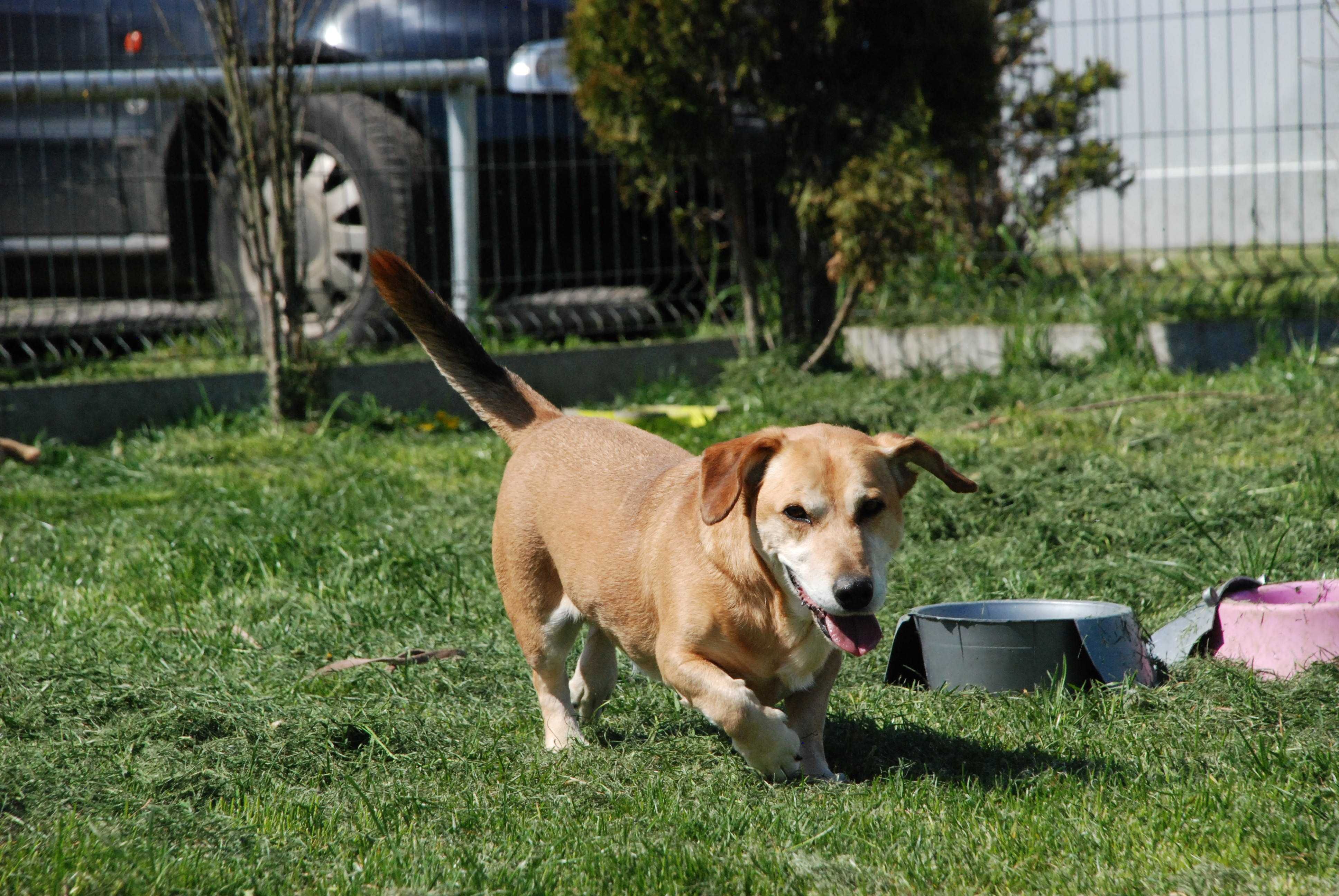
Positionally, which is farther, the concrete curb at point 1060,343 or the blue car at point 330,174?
the concrete curb at point 1060,343

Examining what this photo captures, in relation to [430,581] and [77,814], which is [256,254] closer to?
[430,581]

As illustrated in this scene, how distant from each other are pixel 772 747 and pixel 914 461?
0.74m

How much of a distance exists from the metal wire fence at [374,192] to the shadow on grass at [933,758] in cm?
499

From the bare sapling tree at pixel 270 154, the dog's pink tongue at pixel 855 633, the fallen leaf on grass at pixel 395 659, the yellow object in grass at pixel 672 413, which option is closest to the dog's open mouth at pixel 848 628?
the dog's pink tongue at pixel 855 633

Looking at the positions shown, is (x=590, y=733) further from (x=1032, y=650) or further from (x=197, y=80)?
(x=197, y=80)

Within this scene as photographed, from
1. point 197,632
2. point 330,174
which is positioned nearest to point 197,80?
point 330,174

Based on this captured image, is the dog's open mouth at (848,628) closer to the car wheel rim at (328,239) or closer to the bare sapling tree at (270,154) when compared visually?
the bare sapling tree at (270,154)

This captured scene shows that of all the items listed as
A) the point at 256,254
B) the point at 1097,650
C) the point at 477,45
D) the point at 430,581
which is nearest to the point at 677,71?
the point at 477,45

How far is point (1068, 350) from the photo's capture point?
8094mm

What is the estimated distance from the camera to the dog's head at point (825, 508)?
2.73 m

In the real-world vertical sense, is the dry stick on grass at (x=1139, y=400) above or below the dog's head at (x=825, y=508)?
below

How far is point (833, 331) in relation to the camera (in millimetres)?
7977

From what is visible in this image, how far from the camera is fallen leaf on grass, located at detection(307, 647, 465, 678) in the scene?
3.77 meters

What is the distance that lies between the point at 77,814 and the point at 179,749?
17.2 inches
